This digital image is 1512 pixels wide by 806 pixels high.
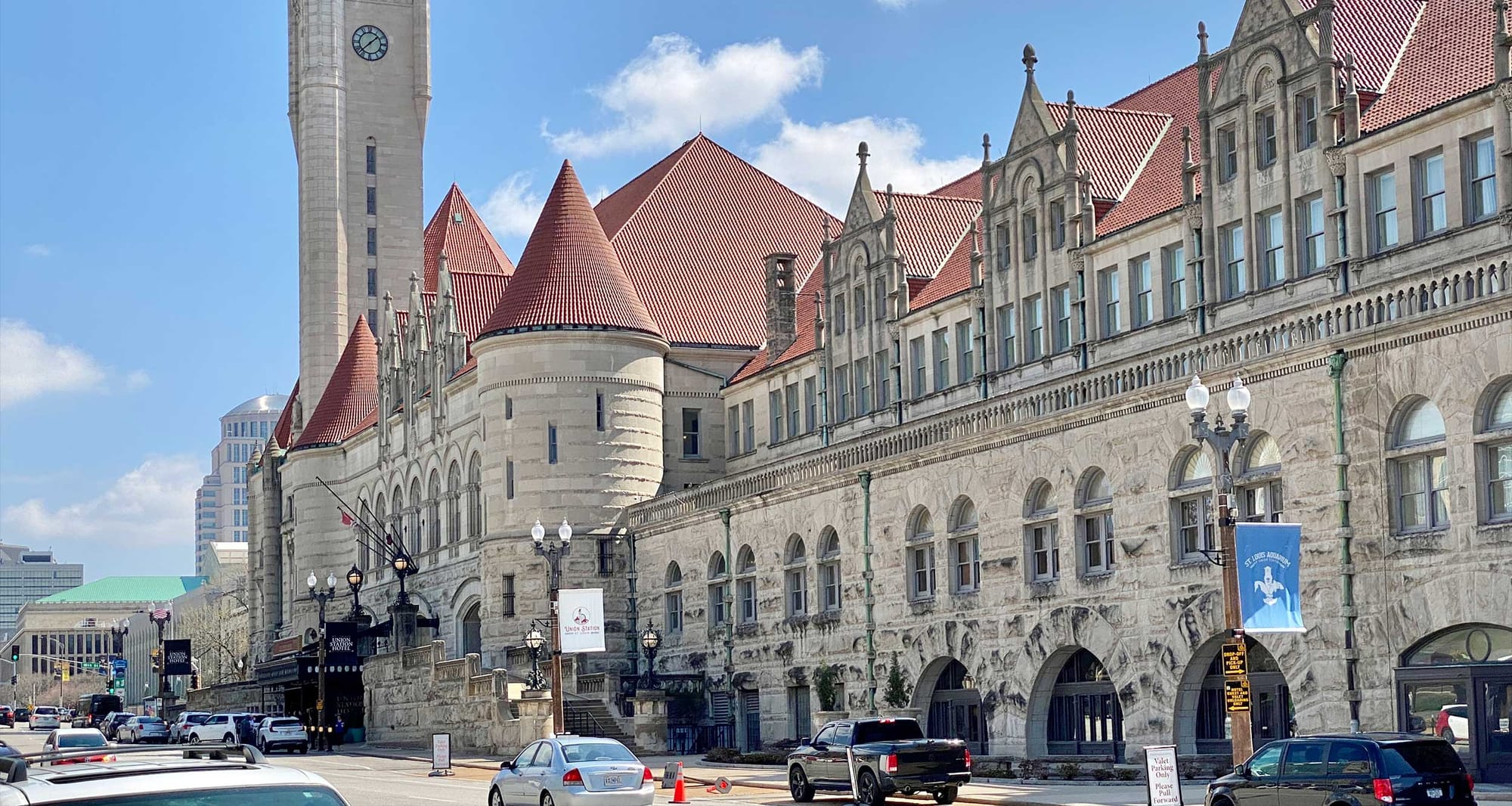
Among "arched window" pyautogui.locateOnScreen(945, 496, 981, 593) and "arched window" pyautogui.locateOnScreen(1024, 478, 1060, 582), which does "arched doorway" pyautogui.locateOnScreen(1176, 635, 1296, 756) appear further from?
"arched window" pyautogui.locateOnScreen(945, 496, 981, 593)

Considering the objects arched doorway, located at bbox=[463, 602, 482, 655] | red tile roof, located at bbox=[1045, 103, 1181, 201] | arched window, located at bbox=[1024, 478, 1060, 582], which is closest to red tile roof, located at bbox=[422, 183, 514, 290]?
arched doorway, located at bbox=[463, 602, 482, 655]

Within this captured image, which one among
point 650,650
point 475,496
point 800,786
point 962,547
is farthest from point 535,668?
point 800,786

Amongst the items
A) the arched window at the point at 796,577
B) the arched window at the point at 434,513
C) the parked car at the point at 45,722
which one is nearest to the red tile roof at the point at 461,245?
the arched window at the point at 434,513

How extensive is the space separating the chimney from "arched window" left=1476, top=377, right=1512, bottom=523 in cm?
3308

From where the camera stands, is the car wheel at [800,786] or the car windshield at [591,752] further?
the car wheel at [800,786]

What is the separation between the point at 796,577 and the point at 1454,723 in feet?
76.5

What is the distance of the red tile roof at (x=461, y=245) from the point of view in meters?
89.4

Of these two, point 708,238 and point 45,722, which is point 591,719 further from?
point 45,722

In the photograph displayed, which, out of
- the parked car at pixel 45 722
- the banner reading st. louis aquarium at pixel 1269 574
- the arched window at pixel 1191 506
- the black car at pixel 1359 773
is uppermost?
the arched window at pixel 1191 506

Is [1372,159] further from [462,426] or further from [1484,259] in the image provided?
[462,426]

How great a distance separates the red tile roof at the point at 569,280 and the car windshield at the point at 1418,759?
140ft

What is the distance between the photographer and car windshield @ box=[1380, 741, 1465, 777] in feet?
67.6

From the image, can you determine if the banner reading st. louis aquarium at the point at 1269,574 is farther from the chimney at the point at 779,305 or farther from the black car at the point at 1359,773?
the chimney at the point at 779,305

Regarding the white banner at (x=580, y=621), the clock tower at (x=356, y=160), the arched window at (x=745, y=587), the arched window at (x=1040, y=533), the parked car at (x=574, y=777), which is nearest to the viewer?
the parked car at (x=574, y=777)
